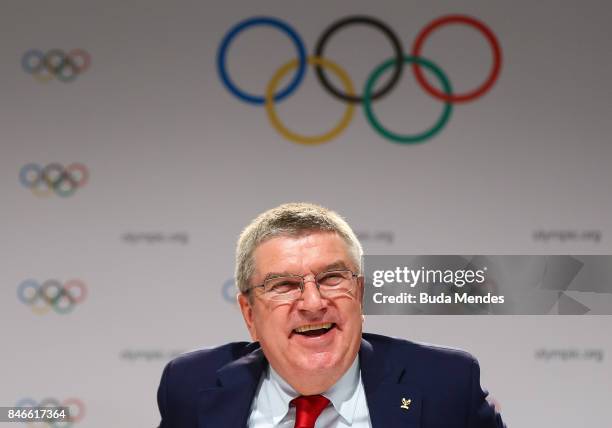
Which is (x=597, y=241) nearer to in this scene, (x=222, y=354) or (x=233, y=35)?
(x=233, y=35)

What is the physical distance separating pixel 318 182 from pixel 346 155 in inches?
7.4

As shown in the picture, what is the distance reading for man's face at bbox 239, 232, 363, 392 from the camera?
1787 millimetres

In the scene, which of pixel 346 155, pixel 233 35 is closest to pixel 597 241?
pixel 346 155

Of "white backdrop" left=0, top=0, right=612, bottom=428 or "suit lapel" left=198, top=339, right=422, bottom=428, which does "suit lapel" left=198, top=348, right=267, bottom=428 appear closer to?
"suit lapel" left=198, top=339, right=422, bottom=428

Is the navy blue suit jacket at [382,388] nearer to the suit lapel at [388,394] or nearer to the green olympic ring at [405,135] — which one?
the suit lapel at [388,394]

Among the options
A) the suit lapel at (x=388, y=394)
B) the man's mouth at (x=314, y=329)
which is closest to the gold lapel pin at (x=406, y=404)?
the suit lapel at (x=388, y=394)

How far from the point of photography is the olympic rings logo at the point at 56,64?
372 cm

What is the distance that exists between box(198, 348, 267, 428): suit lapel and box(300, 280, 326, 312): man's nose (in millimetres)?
340

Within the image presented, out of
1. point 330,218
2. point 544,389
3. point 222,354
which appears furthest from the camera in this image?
point 544,389

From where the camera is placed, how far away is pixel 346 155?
3.67 metres

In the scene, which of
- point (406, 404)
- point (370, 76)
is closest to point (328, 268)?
point (406, 404)

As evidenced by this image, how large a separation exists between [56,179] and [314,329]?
2325 millimetres

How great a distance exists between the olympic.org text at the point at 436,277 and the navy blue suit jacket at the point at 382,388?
1539 mm

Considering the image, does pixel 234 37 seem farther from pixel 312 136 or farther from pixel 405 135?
pixel 405 135
